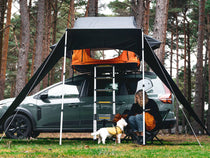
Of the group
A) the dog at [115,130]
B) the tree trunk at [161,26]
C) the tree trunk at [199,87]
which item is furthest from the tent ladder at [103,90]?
the tree trunk at [199,87]

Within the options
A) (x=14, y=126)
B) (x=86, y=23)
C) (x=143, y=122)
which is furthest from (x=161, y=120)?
(x=14, y=126)

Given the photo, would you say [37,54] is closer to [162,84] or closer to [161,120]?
[162,84]

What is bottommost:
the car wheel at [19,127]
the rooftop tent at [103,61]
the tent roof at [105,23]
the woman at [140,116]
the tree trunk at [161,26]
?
the car wheel at [19,127]

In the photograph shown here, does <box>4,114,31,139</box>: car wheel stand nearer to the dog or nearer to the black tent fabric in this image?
the black tent fabric

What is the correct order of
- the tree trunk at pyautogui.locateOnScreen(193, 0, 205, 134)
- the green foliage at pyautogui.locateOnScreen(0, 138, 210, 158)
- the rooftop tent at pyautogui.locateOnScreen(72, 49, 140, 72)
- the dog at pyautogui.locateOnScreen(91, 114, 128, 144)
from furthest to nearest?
the tree trunk at pyautogui.locateOnScreen(193, 0, 205, 134) → the rooftop tent at pyautogui.locateOnScreen(72, 49, 140, 72) → the dog at pyautogui.locateOnScreen(91, 114, 128, 144) → the green foliage at pyautogui.locateOnScreen(0, 138, 210, 158)

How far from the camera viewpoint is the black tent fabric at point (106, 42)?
717 cm

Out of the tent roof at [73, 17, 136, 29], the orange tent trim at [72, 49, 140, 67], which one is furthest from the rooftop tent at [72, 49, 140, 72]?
the tent roof at [73, 17, 136, 29]

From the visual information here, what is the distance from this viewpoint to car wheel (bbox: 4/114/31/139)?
8641 millimetres

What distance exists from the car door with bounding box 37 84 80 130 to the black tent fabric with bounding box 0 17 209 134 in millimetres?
1271

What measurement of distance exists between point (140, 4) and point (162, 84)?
9.74 meters

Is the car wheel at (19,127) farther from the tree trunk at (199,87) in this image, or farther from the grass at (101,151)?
the tree trunk at (199,87)

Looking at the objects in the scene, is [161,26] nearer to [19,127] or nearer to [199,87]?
[19,127]

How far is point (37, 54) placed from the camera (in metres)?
15.8

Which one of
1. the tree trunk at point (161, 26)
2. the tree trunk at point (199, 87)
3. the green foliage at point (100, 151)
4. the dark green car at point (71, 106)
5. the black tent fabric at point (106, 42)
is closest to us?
the green foliage at point (100, 151)
